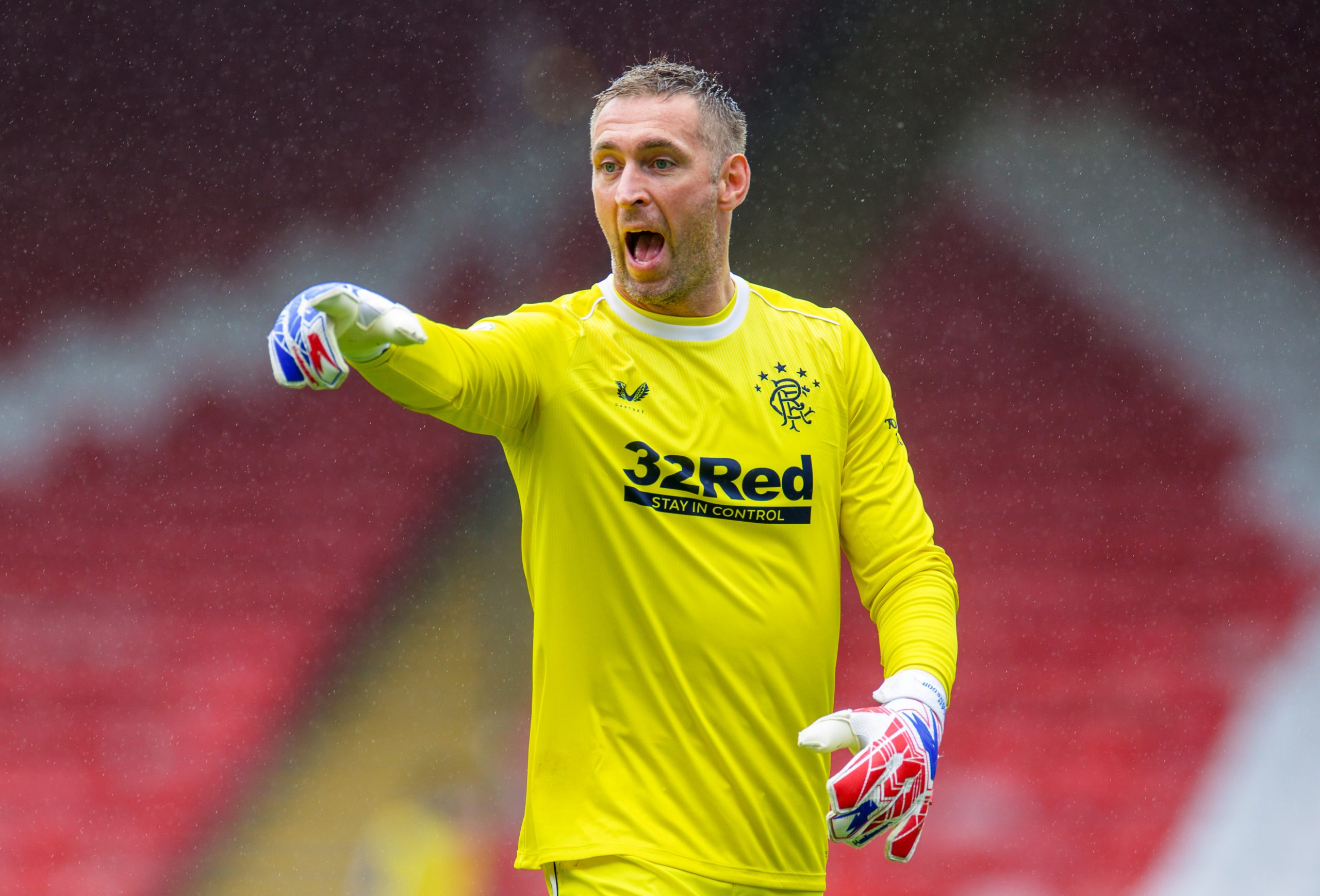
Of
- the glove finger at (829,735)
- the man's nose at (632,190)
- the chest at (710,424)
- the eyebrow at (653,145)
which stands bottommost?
Result: the glove finger at (829,735)

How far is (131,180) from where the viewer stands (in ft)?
17.4

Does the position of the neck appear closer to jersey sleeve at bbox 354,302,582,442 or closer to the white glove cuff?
jersey sleeve at bbox 354,302,582,442

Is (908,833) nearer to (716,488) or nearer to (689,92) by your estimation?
(716,488)

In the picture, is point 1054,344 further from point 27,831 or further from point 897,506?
point 27,831

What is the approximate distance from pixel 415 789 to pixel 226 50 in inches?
114

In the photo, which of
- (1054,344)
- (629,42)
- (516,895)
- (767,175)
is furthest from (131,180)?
(1054,344)

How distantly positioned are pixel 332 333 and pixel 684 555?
69cm

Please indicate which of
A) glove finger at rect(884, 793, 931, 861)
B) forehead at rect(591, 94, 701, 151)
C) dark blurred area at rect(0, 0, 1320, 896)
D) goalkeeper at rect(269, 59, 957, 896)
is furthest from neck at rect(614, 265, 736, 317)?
dark blurred area at rect(0, 0, 1320, 896)

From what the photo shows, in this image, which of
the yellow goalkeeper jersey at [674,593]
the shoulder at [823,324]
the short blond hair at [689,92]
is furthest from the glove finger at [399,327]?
the shoulder at [823,324]

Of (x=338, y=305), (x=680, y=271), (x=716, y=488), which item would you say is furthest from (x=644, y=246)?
(x=338, y=305)

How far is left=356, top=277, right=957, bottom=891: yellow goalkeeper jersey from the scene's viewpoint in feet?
6.81

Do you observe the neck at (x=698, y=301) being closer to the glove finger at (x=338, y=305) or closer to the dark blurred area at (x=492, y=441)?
the glove finger at (x=338, y=305)

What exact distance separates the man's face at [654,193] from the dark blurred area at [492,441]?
9.74 feet

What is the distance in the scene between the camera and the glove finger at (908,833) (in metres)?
1.92
